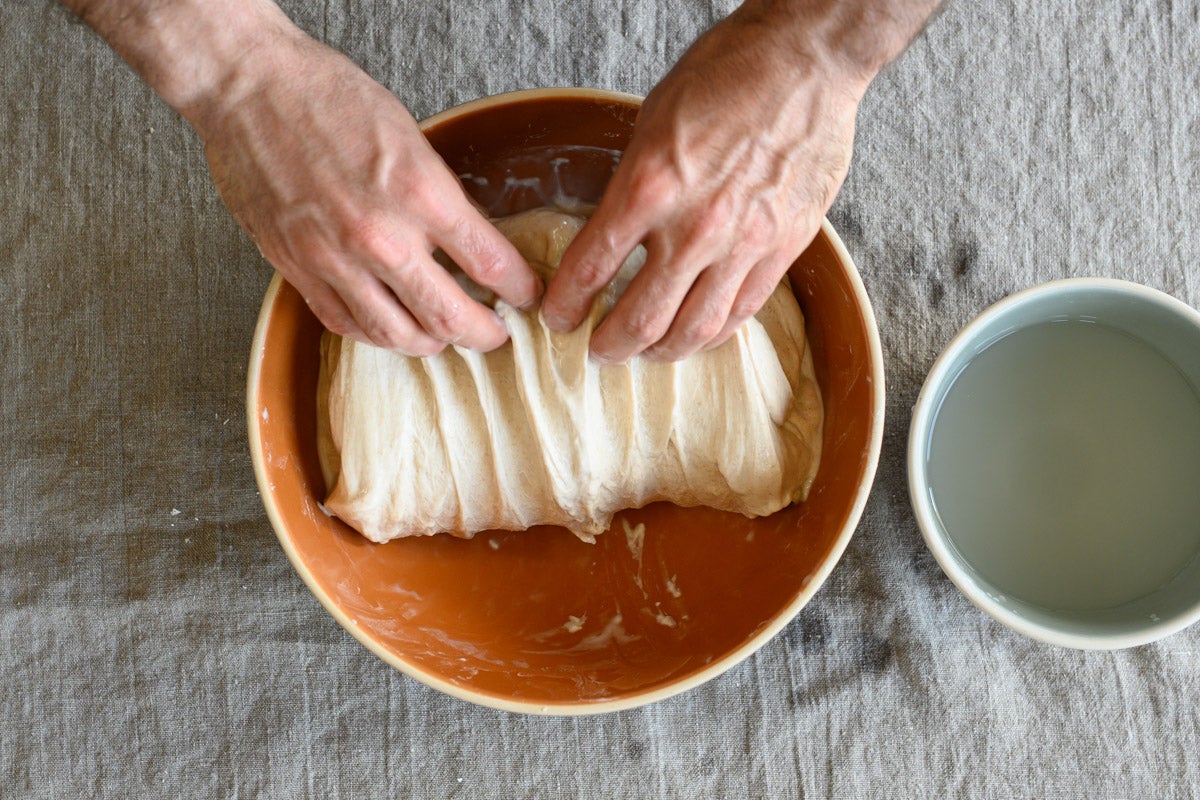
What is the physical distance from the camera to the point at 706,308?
70cm

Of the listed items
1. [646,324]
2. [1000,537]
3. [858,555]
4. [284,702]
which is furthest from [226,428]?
[1000,537]

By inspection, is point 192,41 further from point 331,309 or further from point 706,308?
point 706,308

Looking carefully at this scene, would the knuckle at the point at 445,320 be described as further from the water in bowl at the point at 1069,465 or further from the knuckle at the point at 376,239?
the water in bowl at the point at 1069,465

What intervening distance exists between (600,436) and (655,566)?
6.3 inches

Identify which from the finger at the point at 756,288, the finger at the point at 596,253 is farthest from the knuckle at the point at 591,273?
the finger at the point at 756,288

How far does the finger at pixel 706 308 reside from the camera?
0.69 metres

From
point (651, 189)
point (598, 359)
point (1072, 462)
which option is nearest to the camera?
point (651, 189)

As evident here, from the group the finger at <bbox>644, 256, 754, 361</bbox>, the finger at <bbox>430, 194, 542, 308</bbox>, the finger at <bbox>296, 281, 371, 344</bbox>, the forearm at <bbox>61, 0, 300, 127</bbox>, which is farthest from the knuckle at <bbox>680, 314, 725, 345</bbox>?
the forearm at <bbox>61, 0, 300, 127</bbox>

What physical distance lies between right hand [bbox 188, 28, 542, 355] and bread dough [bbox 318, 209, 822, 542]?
0.40ft

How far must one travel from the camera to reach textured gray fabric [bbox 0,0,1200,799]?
3.11ft

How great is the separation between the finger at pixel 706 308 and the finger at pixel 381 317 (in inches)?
7.5

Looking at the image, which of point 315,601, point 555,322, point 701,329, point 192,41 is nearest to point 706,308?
point 701,329

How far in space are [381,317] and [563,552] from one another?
0.33 m

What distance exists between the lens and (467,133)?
33.1 inches
